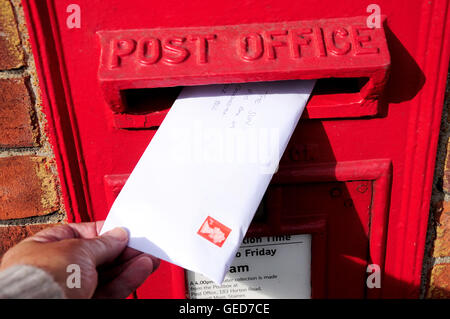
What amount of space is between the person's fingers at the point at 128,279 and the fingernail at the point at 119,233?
0.25ft

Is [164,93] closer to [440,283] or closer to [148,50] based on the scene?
[148,50]

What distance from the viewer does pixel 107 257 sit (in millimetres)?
594

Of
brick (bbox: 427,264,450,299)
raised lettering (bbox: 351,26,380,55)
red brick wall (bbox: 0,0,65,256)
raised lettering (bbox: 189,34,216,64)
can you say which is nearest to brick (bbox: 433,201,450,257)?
brick (bbox: 427,264,450,299)

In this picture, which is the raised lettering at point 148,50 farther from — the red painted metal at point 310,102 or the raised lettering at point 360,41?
the raised lettering at point 360,41

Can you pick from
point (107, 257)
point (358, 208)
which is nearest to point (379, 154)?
point (358, 208)

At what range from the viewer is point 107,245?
0.58m

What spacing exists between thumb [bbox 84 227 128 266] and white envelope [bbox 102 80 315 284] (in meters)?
0.01

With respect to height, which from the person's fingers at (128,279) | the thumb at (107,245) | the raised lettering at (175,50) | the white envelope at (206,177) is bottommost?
the person's fingers at (128,279)

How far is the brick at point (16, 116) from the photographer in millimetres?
731

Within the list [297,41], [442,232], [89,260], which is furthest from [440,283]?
[89,260]

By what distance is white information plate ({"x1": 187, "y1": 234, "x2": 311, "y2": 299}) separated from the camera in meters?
0.86

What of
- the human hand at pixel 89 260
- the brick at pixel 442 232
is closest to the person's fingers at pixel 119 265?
the human hand at pixel 89 260
